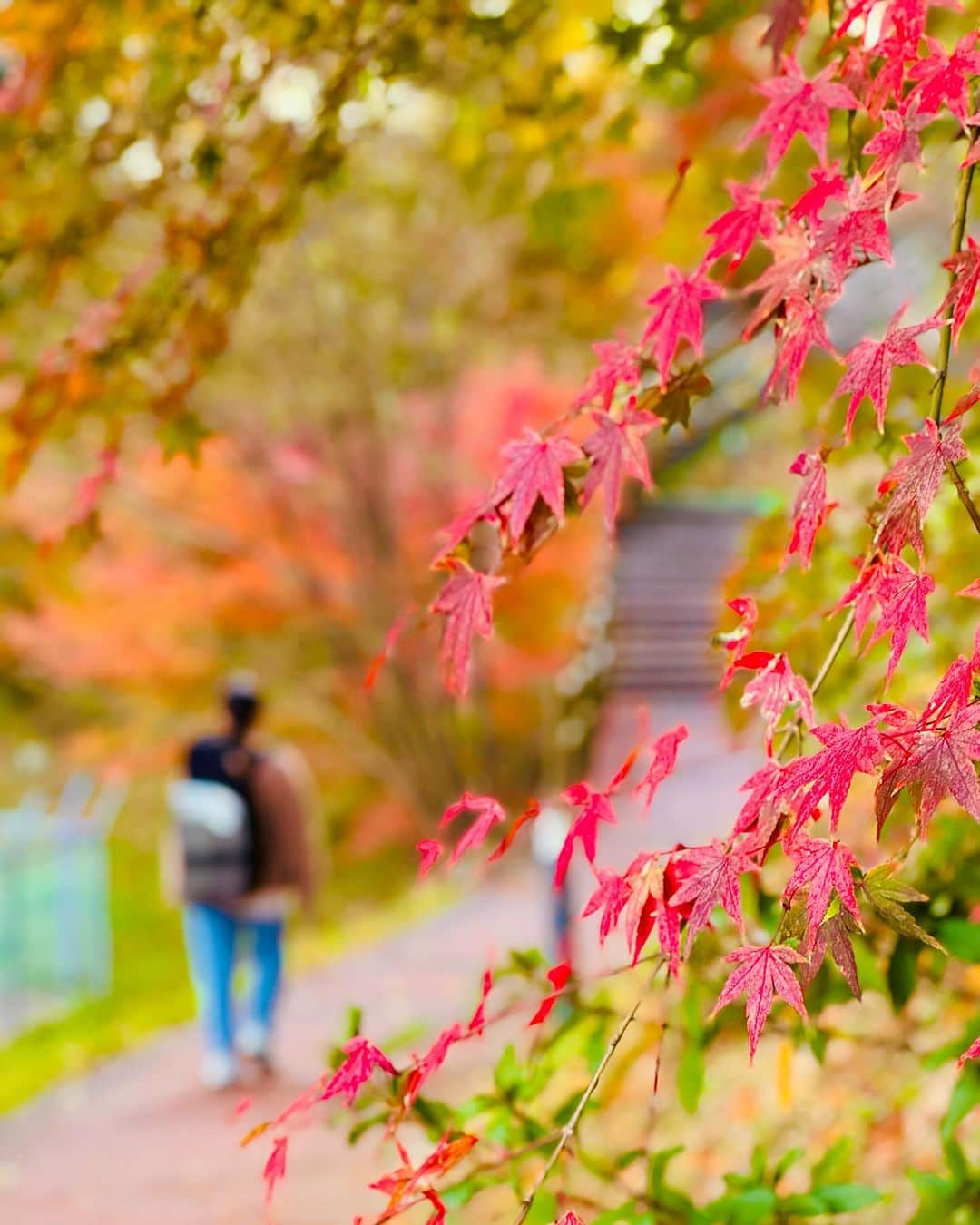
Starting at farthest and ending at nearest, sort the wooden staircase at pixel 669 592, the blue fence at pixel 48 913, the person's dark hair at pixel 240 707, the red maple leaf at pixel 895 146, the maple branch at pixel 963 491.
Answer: the blue fence at pixel 48 913 → the wooden staircase at pixel 669 592 → the person's dark hair at pixel 240 707 → the red maple leaf at pixel 895 146 → the maple branch at pixel 963 491

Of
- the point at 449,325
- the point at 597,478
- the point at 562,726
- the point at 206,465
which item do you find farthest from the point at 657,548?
the point at 597,478

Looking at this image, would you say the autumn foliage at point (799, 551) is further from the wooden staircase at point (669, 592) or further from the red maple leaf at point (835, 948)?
the wooden staircase at point (669, 592)

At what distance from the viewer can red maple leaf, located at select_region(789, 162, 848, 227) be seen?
1004 millimetres

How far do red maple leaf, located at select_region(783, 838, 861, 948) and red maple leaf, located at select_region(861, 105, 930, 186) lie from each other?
1.57 feet

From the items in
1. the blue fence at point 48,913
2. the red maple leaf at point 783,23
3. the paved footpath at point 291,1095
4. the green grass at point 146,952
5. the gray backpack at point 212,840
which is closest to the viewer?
the red maple leaf at point 783,23

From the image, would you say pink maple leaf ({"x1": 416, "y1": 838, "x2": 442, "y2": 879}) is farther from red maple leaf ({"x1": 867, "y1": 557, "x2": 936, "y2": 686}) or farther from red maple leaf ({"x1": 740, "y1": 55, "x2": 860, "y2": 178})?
red maple leaf ({"x1": 740, "y1": 55, "x2": 860, "y2": 178})

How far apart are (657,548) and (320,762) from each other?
12.6ft

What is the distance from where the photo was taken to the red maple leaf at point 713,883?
3.07 ft

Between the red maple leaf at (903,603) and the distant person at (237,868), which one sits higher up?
the red maple leaf at (903,603)

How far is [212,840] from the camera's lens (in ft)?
15.9

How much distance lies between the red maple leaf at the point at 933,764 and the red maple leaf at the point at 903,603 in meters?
0.05

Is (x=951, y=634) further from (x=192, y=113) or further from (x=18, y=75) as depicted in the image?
(x=18, y=75)

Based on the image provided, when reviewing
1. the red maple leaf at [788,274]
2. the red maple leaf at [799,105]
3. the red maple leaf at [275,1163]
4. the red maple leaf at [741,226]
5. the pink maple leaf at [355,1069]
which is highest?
the red maple leaf at [799,105]

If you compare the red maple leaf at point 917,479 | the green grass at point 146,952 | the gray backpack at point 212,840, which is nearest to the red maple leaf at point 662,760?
the red maple leaf at point 917,479
